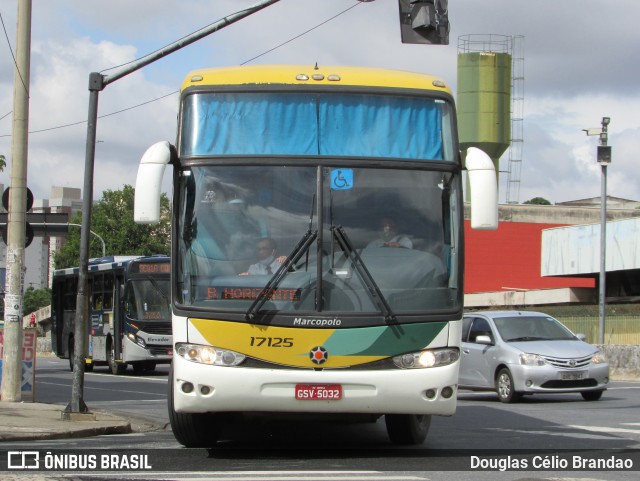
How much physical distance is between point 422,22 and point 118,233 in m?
97.9

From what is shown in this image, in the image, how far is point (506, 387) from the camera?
750 inches

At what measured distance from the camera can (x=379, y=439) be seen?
41.7 ft

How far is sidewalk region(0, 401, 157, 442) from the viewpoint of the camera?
512 inches

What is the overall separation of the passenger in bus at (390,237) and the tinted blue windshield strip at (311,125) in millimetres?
632

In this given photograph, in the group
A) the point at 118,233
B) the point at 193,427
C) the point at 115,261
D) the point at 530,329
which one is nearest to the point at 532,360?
the point at 530,329

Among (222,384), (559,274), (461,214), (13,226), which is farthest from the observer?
(559,274)

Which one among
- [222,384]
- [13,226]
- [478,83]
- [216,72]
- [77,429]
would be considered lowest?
[77,429]

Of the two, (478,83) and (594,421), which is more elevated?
(478,83)

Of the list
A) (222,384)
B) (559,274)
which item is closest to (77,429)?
(222,384)

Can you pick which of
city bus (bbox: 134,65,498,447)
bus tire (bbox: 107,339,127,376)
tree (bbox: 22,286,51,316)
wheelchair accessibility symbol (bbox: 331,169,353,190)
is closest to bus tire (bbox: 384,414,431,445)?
city bus (bbox: 134,65,498,447)

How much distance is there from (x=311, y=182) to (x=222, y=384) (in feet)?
6.38

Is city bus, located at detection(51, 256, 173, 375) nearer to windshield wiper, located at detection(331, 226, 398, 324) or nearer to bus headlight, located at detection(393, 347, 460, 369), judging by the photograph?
windshield wiper, located at detection(331, 226, 398, 324)

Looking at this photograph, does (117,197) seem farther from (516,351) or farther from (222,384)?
(222,384)

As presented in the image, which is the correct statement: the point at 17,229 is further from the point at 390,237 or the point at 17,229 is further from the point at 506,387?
the point at 390,237
